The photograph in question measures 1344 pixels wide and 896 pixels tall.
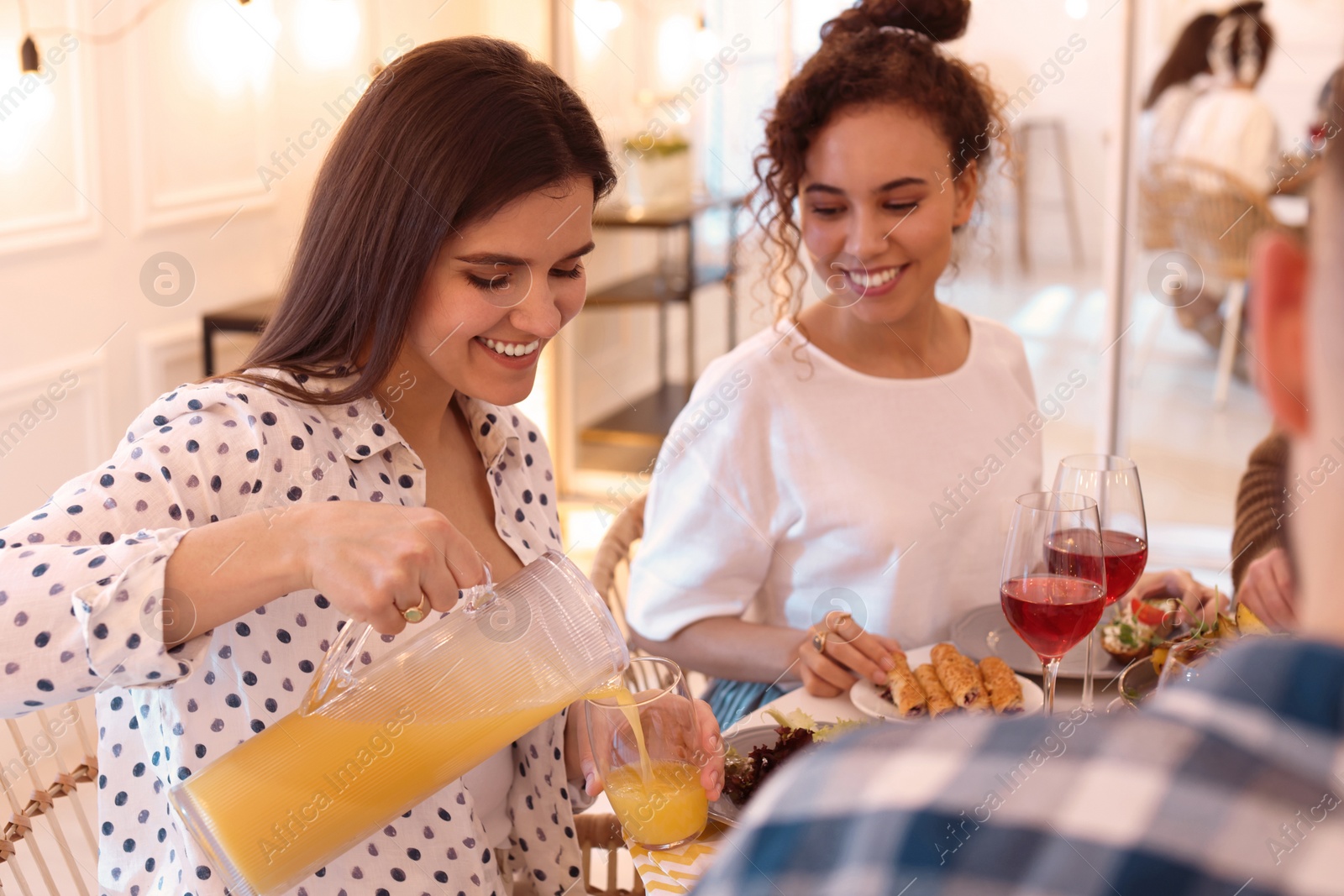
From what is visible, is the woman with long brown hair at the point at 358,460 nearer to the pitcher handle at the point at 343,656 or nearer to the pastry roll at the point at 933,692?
the pitcher handle at the point at 343,656

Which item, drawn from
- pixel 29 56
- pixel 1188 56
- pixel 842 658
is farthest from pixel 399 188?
pixel 1188 56

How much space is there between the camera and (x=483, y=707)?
2.92 ft

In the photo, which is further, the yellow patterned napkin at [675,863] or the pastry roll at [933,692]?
the pastry roll at [933,692]

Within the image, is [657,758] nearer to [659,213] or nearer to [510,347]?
[510,347]

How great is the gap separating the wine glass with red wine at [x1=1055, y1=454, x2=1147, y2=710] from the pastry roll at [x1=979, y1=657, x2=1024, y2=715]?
0.07m

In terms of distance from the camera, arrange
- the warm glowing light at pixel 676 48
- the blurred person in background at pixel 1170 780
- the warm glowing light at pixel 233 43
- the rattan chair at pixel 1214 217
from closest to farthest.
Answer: the blurred person in background at pixel 1170 780 < the warm glowing light at pixel 233 43 < the rattan chair at pixel 1214 217 < the warm glowing light at pixel 676 48

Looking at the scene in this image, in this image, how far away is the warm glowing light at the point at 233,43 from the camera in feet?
9.93

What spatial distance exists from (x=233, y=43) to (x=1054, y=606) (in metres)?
2.86

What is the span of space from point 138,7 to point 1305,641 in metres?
3.05

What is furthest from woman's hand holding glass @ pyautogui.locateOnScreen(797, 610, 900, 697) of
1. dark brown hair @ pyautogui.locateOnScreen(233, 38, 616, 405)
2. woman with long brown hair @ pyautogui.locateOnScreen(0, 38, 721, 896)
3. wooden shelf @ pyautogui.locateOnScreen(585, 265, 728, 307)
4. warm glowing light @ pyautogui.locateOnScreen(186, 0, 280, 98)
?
wooden shelf @ pyautogui.locateOnScreen(585, 265, 728, 307)

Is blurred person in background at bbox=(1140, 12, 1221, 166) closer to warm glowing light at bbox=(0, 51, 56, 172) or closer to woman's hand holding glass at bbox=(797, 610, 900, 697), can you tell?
woman's hand holding glass at bbox=(797, 610, 900, 697)

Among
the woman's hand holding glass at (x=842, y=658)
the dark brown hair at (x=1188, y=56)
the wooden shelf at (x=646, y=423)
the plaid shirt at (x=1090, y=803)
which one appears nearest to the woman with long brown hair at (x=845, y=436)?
the woman's hand holding glass at (x=842, y=658)

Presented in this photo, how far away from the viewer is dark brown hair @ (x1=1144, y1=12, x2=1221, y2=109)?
11.3 ft

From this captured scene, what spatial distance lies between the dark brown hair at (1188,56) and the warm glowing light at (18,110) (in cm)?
297
